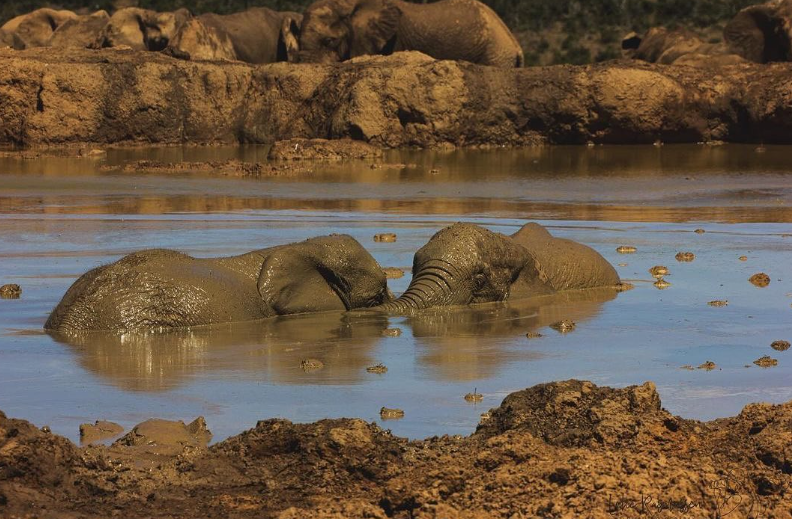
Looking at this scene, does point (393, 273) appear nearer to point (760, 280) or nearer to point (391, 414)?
point (760, 280)

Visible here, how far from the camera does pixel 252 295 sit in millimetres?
9914

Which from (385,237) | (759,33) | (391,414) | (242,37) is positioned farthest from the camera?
(242,37)

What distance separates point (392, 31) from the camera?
37.4 metres

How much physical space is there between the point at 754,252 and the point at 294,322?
547 cm

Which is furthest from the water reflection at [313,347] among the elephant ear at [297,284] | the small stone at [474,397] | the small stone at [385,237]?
the small stone at [385,237]

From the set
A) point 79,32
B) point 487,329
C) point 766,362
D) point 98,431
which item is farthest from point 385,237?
point 79,32

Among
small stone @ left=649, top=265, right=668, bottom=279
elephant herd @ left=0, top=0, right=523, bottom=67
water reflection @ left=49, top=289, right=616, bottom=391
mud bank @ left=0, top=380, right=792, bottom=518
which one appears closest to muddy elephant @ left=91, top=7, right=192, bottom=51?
elephant herd @ left=0, top=0, right=523, bottom=67

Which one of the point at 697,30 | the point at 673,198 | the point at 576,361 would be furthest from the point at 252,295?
the point at 697,30

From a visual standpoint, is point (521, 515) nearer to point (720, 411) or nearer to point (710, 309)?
point (720, 411)

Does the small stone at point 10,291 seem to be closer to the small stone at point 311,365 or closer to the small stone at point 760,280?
the small stone at point 311,365

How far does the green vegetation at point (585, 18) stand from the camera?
180 ft

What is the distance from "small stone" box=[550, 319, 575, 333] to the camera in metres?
9.59

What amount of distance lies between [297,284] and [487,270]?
1626 millimetres

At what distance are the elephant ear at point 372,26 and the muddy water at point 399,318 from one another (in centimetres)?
1624
